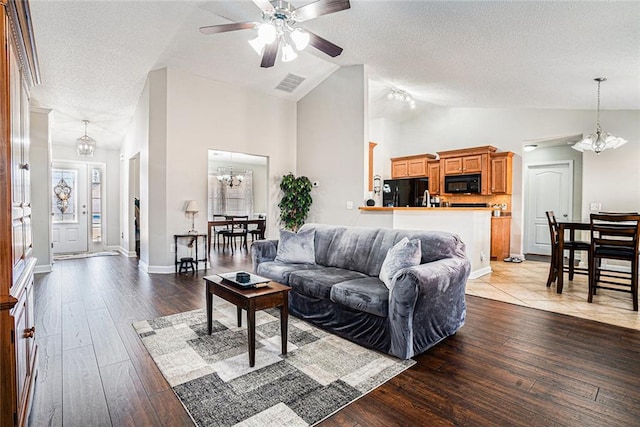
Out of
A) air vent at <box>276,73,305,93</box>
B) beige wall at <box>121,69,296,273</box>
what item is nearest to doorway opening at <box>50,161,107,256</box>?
beige wall at <box>121,69,296,273</box>

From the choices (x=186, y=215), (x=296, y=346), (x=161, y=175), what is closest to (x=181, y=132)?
(x=161, y=175)

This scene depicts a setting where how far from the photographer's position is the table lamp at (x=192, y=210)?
5.51 metres

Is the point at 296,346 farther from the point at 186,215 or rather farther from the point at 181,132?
the point at 181,132

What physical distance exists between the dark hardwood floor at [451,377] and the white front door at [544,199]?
16.6 ft

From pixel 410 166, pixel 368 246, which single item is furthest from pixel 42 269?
pixel 410 166

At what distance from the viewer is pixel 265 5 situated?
109 inches

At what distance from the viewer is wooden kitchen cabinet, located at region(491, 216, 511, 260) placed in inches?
275

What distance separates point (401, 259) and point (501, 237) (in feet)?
17.6

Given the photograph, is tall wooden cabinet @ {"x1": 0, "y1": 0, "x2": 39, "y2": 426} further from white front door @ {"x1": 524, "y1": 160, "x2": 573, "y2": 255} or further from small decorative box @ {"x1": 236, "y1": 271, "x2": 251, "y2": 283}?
white front door @ {"x1": 524, "y1": 160, "x2": 573, "y2": 255}

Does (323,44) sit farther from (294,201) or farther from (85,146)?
(85,146)

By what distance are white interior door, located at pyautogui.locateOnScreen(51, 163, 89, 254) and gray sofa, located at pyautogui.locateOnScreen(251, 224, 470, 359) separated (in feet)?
21.0

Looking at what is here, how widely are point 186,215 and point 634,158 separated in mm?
7621

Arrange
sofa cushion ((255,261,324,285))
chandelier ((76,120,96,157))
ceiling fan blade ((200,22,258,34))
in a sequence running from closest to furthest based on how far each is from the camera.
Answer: ceiling fan blade ((200,22,258,34)) → sofa cushion ((255,261,324,285)) → chandelier ((76,120,96,157))

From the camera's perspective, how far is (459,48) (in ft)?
12.3
